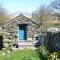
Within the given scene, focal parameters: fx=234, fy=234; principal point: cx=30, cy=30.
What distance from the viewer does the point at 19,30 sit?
3281 centimetres

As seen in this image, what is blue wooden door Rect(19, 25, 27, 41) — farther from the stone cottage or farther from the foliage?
the foliage

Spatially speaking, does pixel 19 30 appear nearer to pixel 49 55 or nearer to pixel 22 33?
pixel 22 33

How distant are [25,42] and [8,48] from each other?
8.95ft

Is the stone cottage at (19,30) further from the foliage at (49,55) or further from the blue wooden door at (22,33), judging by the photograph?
the foliage at (49,55)

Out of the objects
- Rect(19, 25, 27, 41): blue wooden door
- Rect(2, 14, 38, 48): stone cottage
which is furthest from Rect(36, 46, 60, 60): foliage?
Rect(19, 25, 27, 41): blue wooden door

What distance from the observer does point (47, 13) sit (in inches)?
2276

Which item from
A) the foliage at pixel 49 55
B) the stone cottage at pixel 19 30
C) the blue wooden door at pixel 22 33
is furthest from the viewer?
the blue wooden door at pixel 22 33

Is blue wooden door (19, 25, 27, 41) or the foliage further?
blue wooden door (19, 25, 27, 41)

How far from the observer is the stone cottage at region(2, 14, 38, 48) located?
106 ft

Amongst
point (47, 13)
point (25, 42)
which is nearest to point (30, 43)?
point (25, 42)

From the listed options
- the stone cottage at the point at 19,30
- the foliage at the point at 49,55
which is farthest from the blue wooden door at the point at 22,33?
the foliage at the point at 49,55

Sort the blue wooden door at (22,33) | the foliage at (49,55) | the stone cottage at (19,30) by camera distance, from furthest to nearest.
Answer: the blue wooden door at (22,33), the stone cottage at (19,30), the foliage at (49,55)

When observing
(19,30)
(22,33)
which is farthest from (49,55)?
(19,30)

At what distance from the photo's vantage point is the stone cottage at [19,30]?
32.3 metres
